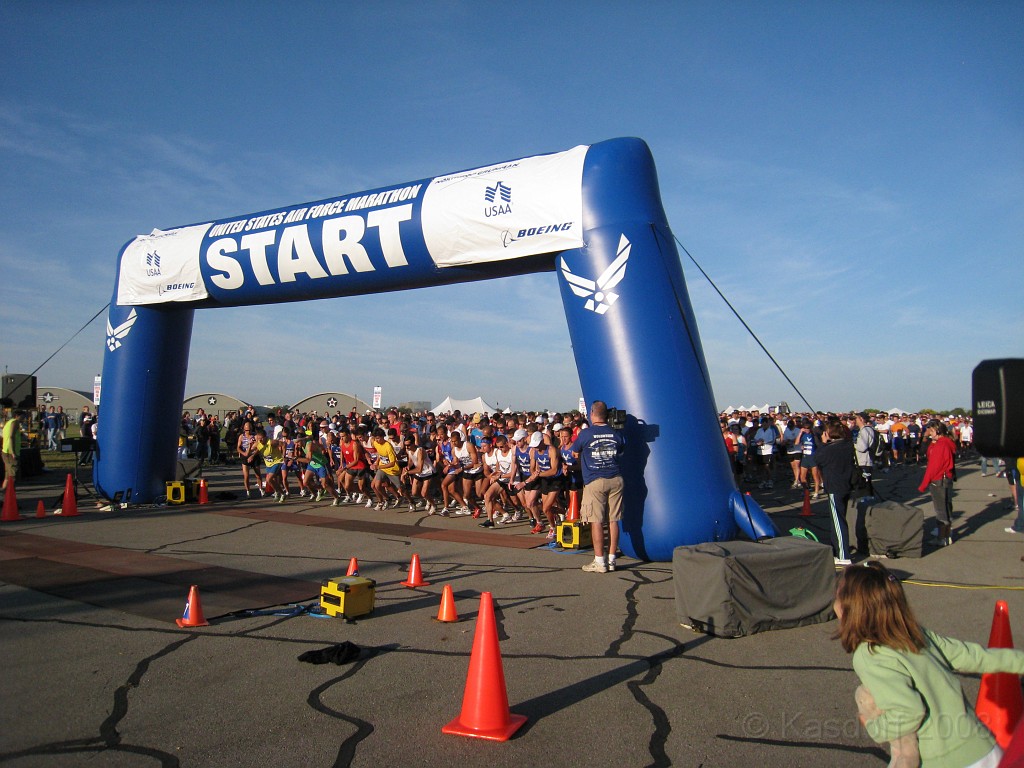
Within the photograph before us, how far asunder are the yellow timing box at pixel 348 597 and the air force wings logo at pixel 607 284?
421cm

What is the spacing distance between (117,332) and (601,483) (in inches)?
399

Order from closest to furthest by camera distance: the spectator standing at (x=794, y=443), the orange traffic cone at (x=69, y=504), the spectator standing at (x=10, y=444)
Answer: the orange traffic cone at (x=69, y=504), the spectator standing at (x=10, y=444), the spectator standing at (x=794, y=443)

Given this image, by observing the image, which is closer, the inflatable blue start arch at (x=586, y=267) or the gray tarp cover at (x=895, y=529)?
the inflatable blue start arch at (x=586, y=267)

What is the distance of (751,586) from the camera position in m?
5.50

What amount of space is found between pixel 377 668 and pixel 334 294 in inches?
291

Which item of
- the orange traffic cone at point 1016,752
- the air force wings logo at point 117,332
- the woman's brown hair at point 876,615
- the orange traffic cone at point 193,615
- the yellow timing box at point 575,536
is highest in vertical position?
the air force wings logo at point 117,332

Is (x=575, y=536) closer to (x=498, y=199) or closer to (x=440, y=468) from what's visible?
(x=498, y=199)

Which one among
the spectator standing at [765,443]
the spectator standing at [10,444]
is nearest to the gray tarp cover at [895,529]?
the spectator standing at [765,443]

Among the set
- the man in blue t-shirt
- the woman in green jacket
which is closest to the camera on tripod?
the man in blue t-shirt

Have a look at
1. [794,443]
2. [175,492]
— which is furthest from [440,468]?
[794,443]

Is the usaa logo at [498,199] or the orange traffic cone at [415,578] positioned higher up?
the usaa logo at [498,199]

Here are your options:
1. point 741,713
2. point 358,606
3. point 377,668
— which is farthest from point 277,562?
point 741,713

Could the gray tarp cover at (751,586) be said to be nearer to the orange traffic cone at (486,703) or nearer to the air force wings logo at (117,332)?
the orange traffic cone at (486,703)

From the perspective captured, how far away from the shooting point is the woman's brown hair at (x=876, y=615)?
8.21 ft
